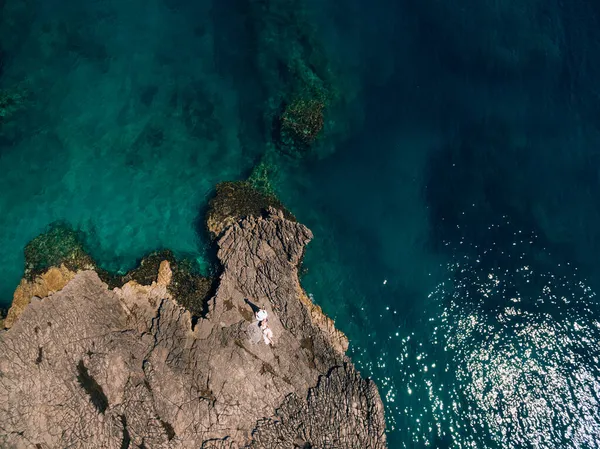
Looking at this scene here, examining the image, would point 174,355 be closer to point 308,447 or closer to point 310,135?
point 308,447

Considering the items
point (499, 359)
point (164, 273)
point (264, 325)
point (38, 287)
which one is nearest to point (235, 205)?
point (164, 273)

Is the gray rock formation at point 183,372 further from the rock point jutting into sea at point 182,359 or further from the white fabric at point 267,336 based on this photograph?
the white fabric at point 267,336

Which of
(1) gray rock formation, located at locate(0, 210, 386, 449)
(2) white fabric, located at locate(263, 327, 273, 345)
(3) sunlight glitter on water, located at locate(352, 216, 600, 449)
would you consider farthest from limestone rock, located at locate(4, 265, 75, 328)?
(3) sunlight glitter on water, located at locate(352, 216, 600, 449)

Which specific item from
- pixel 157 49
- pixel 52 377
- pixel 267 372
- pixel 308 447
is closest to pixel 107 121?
pixel 157 49

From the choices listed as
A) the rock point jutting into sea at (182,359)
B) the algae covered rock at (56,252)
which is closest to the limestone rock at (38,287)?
the rock point jutting into sea at (182,359)

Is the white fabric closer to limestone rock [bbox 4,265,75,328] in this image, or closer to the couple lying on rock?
the couple lying on rock

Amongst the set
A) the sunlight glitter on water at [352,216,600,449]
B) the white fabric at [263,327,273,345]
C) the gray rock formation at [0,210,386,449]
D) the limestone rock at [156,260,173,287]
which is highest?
the sunlight glitter on water at [352,216,600,449]
